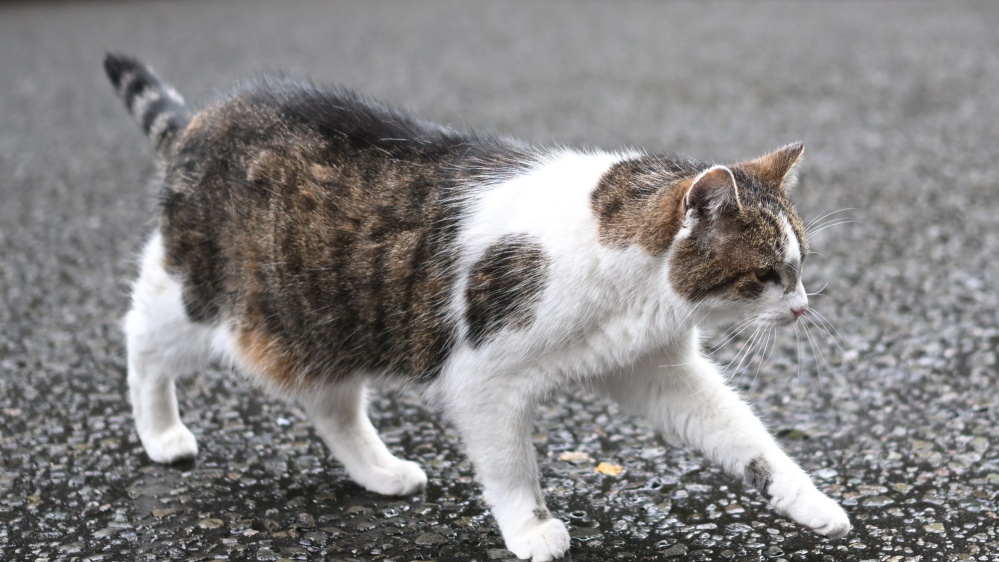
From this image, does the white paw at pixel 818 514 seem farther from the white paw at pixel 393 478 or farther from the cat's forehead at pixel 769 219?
the white paw at pixel 393 478

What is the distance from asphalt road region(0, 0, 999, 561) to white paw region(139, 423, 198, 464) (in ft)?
0.15

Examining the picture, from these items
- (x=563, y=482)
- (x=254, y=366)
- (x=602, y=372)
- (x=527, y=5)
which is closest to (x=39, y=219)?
(x=254, y=366)

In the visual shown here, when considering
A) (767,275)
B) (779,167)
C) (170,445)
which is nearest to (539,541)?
(767,275)

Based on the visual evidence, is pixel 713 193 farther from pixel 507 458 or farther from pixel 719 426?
pixel 507 458

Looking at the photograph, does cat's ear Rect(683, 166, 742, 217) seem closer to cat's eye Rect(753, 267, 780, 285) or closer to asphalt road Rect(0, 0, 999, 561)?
cat's eye Rect(753, 267, 780, 285)

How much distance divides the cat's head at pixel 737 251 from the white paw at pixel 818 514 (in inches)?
16.3

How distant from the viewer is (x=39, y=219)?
19.2 feet

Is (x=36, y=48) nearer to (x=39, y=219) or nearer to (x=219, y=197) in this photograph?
(x=39, y=219)

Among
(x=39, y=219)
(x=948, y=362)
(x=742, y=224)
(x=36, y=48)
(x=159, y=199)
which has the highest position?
(x=742, y=224)

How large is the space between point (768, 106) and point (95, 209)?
4304 mm

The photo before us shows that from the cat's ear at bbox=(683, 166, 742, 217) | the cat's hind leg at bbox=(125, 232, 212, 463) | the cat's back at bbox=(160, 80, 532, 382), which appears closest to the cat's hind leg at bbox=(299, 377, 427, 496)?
the cat's back at bbox=(160, 80, 532, 382)

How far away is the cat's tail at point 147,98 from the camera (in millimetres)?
3449

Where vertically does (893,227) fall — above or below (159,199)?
below

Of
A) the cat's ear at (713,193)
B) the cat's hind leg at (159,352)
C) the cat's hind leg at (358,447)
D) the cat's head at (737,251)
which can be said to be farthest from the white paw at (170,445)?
the cat's ear at (713,193)
